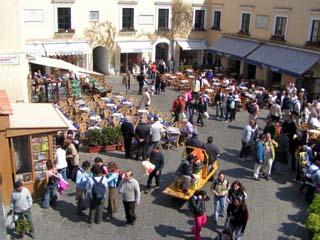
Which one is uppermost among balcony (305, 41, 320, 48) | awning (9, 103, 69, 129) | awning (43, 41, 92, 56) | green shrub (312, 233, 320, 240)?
balcony (305, 41, 320, 48)

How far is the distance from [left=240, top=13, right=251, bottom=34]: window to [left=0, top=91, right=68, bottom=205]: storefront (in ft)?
66.3

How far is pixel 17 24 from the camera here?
671 inches

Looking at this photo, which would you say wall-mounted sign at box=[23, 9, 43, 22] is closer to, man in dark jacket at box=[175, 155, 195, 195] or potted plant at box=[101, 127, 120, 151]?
potted plant at box=[101, 127, 120, 151]

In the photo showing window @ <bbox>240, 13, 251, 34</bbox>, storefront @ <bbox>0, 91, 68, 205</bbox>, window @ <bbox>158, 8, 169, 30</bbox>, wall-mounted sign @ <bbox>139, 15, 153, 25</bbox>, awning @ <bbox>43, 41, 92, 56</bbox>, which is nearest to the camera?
storefront @ <bbox>0, 91, 68, 205</bbox>

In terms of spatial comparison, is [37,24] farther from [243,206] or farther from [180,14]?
[243,206]

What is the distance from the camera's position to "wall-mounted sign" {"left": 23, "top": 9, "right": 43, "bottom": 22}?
26.3 metres

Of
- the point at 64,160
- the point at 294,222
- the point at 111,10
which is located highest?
the point at 111,10

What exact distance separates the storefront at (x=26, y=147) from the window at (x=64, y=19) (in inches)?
642

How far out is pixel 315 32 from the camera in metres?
24.1

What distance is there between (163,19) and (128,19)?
9.30ft

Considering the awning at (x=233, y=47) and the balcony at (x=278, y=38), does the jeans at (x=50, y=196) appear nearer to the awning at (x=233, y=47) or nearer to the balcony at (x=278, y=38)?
the balcony at (x=278, y=38)

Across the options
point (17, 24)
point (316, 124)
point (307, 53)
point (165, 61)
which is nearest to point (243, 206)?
point (316, 124)

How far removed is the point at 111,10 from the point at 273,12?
10.7 metres

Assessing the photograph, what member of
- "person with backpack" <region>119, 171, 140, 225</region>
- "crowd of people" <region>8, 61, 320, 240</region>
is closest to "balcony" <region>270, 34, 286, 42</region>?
"crowd of people" <region>8, 61, 320, 240</region>
